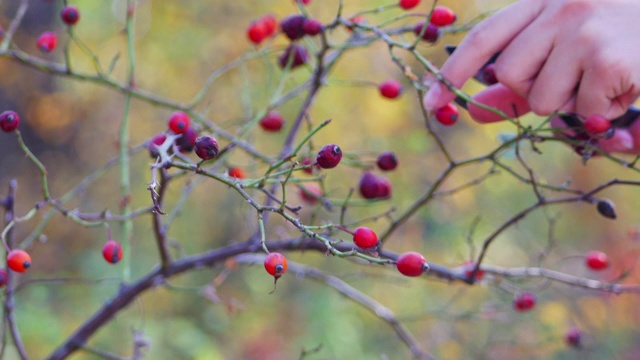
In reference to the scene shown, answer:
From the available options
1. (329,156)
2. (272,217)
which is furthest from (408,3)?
(272,217)

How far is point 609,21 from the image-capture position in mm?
1064

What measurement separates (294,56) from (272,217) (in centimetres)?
328

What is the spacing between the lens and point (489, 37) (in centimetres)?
114

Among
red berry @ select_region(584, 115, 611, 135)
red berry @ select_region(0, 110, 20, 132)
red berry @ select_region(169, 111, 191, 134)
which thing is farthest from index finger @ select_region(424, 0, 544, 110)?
red berry @ select_region(0, 110, 20, 132)

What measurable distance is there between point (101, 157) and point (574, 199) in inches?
186

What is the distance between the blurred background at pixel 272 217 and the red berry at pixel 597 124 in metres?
2.36

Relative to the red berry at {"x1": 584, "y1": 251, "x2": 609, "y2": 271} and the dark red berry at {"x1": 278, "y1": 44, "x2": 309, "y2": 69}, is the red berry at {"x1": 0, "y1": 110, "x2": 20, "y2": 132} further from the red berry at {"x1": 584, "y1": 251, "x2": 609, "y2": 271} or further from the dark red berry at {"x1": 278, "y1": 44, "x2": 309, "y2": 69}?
the red berry at {"x1": 584, "y1": 251, "x2": 609, "y2": 271}

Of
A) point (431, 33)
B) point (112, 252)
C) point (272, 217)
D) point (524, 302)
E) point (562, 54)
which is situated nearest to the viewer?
point (562, 54)

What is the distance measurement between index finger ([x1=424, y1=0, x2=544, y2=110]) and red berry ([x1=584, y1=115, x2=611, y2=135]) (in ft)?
0.61

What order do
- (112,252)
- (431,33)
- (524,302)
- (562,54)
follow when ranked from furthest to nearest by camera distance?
(524,302) < (431,33) < (112,252) < (562,54)

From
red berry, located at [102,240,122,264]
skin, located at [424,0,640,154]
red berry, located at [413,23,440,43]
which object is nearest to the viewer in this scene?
skin, located at [424,0,640,154]

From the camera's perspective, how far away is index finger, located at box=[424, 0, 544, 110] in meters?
1.13

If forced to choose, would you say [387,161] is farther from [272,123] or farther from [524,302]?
[524,302]

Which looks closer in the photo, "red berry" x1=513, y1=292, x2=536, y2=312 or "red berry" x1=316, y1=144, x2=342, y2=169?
"red berry" x1=316, y1=144, x2=342, y2=169
